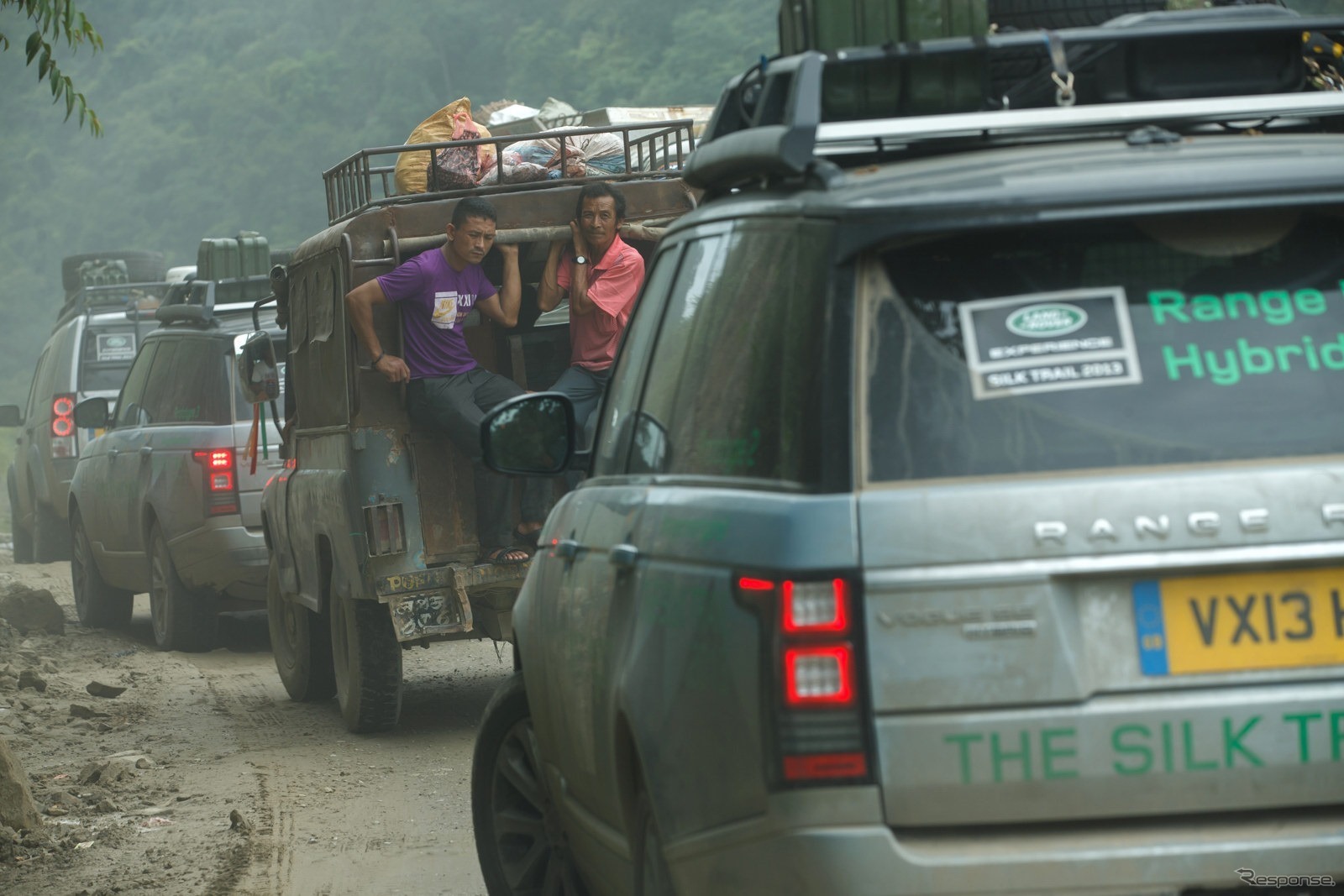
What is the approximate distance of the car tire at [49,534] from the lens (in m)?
19.1

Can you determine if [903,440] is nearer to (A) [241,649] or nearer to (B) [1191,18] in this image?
(B) [1191,18]

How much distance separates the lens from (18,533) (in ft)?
68.9

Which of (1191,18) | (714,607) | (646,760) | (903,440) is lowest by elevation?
(646,760)

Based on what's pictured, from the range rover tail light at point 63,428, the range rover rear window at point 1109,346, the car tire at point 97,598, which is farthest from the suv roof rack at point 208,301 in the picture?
the range rover rear window at point 1109,346

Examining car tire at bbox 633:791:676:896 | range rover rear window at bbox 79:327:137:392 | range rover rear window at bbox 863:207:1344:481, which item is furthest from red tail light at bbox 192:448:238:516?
range rover rear window at bbox 863:207:1344:481

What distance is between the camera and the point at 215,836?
22.2 ft

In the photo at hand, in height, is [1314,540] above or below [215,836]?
above

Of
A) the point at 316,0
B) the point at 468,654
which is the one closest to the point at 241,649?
the point at 468,654

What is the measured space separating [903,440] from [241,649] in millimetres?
10688

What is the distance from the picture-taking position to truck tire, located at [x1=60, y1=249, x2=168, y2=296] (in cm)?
2516

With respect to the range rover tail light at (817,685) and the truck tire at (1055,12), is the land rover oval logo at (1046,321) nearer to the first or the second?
the range rover tail light at (817,685)

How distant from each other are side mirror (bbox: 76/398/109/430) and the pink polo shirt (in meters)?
6.57

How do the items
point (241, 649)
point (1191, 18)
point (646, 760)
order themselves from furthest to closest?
point (241, 649), point (1191, 18), point (646, 760)

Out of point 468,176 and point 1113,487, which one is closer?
point 1113,487
